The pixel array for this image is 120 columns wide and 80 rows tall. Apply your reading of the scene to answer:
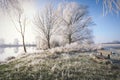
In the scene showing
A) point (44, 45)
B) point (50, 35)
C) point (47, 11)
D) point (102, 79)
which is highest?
point (47, 11)

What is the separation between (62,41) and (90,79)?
19599mm

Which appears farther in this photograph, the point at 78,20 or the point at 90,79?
the point at 78,20

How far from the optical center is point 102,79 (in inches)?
202

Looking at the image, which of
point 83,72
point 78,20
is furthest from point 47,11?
point 83,72

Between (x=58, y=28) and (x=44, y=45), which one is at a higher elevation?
(x=58, y=28)

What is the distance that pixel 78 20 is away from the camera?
24.4 meters

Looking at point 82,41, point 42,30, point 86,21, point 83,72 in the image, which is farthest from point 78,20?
point 83,72

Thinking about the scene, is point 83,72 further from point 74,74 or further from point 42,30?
point 42,30

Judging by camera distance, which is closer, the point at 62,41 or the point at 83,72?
the point at 83,72

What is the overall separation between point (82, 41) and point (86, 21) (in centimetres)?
385

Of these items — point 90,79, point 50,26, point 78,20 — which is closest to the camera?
point 90,79

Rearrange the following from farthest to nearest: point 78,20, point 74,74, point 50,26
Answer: point 78,20
point 50,26
point 74,74

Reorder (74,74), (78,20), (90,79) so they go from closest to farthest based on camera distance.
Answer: (90,79) < (74,74) < (78,20)

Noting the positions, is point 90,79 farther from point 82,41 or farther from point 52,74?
point 82,41
